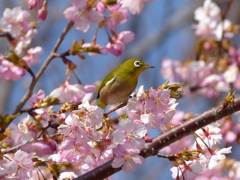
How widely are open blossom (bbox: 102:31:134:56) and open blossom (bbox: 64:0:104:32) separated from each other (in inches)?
6.2

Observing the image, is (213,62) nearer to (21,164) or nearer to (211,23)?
(211,23)

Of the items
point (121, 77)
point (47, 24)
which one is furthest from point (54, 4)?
point (121, 77)

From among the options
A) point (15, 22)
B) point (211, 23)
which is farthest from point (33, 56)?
point (211, 23)

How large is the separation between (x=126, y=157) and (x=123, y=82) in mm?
473

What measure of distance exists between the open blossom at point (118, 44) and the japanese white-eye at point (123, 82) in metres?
0.28

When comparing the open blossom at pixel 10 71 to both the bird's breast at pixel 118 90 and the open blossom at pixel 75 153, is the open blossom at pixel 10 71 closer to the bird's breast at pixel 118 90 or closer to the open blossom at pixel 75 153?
the bird's breast at pixel 118 90

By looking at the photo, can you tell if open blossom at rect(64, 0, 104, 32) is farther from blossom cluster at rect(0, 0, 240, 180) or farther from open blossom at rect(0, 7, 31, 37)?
open blossom at rect(0, 7, 31, 37)

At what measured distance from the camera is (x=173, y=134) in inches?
71.1

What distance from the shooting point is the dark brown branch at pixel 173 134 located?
1763 mm

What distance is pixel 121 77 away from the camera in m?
2.06

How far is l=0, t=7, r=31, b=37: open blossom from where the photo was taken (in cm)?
249

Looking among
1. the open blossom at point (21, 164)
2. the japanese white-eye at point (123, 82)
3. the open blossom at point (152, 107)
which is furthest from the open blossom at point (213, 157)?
the open blossom at point (21, 164)

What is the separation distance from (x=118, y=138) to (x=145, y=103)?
0.59ft

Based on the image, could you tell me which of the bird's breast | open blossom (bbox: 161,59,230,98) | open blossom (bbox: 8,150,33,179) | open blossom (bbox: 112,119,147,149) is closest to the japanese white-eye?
the bird's breast
